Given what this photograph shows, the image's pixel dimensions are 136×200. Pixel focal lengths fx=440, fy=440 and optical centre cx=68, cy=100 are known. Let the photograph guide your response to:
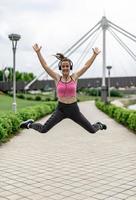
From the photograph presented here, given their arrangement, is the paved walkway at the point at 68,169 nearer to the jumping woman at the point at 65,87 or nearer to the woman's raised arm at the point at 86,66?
the jumping woman at the point at 65,87

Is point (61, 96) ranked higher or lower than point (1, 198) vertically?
higher

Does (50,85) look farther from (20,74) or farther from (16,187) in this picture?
(16,187)

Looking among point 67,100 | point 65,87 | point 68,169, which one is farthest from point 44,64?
point 68,169

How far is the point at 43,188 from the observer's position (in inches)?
309

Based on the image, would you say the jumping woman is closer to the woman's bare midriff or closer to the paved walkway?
the woman's bare midriff

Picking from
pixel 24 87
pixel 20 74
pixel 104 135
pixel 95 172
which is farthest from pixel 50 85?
pixel 95 172

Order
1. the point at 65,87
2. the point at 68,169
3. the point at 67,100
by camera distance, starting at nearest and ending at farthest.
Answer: the point at 65,87
the point at 67,100
the point at 68,169

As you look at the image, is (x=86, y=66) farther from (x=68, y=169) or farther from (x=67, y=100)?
(x=68, y=169)

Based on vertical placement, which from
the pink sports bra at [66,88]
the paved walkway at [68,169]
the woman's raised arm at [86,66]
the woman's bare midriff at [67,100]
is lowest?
the paved walkway at [68,169]

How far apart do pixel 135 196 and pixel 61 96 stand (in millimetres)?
2074

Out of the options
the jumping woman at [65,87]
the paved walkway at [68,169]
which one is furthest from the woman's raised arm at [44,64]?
the paved walkway at [68,169]

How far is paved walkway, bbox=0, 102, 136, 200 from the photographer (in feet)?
24.6

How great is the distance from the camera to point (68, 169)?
9844mm

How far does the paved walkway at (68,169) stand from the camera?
295 inches
